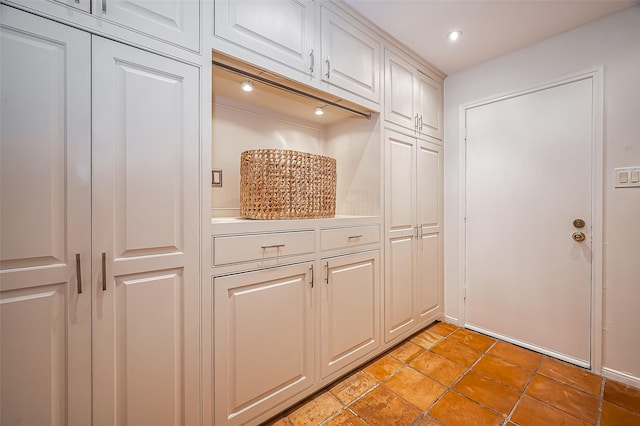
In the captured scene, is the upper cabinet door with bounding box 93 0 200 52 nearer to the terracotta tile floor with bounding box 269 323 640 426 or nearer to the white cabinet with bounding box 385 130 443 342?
the white cabinet with bounding box 385 130 443 342

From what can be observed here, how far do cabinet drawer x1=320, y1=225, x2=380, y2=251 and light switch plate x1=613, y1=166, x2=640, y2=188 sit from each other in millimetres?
1581

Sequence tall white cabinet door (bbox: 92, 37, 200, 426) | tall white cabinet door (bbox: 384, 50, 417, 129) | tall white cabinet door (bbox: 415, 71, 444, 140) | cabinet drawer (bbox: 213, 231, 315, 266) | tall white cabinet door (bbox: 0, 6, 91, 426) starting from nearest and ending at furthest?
tall white cabinet door (bbox: 0, 6, 91, 426)
tall white cabinet door (bbox: 92, 37, 200, 426)
cabinet drawer (bbox: 213, 231, 315, 266)
tall white cabinet door (bbox: 384, 50, 417, 129)
tall white cabinet door (bbox: 415, 71, 444, 140)

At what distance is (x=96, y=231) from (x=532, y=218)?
8.98ft

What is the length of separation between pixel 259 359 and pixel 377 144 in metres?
1.57

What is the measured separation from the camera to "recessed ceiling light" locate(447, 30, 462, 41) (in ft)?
6.27

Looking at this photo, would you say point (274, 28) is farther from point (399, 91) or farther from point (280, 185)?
point (399, 91)

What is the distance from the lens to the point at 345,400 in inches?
61.5

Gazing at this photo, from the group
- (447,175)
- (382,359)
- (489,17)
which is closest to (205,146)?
(382,359)

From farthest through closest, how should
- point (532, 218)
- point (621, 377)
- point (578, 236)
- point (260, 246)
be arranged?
point (532, 218), point (578, 236), point (621, 377), point (260, 246)

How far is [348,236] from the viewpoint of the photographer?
1.75 metres

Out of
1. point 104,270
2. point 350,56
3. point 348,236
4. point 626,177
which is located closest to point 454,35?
point 350,56

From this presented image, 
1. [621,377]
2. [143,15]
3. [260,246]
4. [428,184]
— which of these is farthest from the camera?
[428,184]

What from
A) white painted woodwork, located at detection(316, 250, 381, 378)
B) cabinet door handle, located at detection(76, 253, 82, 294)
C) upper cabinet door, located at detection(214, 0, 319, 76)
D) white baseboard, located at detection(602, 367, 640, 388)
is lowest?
white baseboard, located at detection(602, 367, 640, 388)

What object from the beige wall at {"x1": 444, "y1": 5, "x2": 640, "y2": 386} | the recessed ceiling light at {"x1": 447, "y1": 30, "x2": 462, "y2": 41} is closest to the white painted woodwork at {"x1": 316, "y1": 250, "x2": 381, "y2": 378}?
the beige wall at {"x1": 444, "y1": 5, "x2": 640, "y2": 386}
